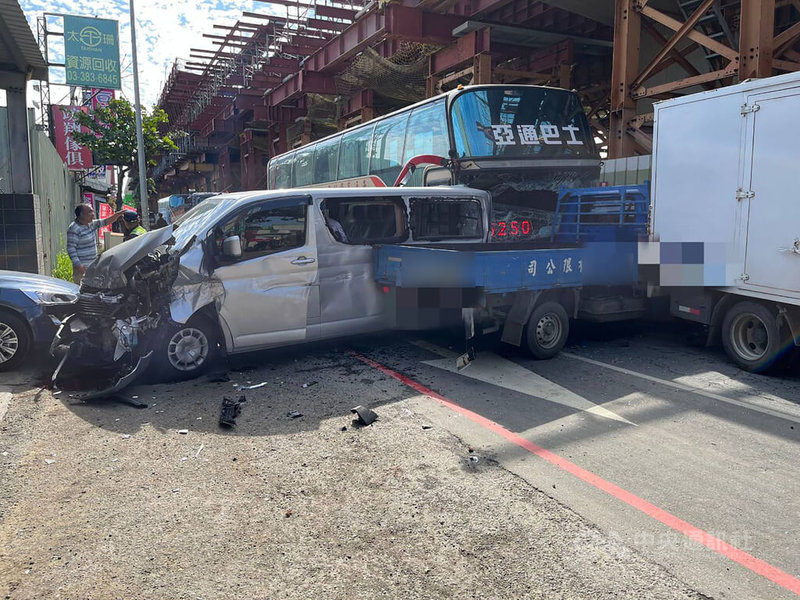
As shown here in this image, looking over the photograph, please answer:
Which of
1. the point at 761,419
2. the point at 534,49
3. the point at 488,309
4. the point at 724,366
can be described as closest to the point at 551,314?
the point at 488,309

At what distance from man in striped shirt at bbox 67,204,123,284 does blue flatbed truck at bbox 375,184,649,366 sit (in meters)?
4.63

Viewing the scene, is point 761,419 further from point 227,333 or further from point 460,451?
point 227,333

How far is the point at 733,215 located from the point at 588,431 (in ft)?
11.0

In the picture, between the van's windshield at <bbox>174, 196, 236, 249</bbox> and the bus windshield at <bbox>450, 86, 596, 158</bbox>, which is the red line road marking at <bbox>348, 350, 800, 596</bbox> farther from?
the bus windshield at <bbox>450, 86, 596, 158</bbox>

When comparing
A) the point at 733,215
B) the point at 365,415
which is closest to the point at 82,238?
the point at 365,415

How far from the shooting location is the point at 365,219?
7246mm

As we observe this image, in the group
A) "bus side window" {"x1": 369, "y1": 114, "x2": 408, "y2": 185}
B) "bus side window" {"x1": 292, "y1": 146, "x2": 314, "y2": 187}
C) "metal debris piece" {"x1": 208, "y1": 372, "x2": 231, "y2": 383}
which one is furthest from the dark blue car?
"bus side window" {"x1": 292, "y1": 146, "x2": 314, "y2": 187}

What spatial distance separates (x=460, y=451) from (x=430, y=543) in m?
1.24

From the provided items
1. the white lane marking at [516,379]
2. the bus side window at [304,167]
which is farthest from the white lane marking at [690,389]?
the bus side window at [304,167]

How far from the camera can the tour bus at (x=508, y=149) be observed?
976 centimetres

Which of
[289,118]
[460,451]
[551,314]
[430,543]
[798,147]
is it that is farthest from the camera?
[289,118]

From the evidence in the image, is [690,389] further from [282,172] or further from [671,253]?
[282,172]

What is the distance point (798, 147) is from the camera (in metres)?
5.91

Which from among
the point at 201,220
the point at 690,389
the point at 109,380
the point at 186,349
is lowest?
the point at 690,389
